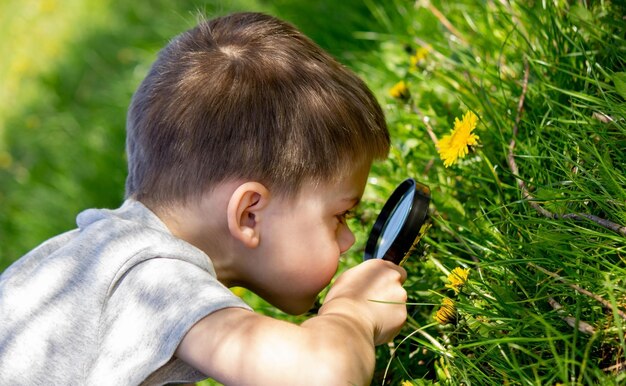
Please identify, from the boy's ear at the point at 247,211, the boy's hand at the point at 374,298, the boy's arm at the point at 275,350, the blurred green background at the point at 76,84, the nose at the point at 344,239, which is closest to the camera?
A: the boy's arm at the point at 275,350

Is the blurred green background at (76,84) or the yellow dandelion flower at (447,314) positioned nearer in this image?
the yellow dandelion flower at (447,314)

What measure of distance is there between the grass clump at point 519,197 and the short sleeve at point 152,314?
1.21ft

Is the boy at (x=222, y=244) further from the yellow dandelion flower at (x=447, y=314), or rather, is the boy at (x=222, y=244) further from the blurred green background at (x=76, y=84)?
the blurred green background at (x=76, y=84)

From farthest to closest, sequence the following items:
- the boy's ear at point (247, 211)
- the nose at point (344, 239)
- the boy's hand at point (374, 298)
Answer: the nose at point (344, 239), the boy's ear at point (247, 211), the boy's hand at point (374, 298)

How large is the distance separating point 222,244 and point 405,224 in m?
0.38

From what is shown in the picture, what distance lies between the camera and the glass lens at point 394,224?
1.79 metres

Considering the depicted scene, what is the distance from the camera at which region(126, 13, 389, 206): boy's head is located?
177 cm

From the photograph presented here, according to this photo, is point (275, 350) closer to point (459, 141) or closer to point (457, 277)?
point (457, 277)

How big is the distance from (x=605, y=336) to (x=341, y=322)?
436mm

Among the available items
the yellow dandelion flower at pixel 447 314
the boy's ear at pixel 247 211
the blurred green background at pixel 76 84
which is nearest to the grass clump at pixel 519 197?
the yellow dandelion flower at pixel 447 314

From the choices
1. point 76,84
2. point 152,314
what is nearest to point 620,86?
point 152,314

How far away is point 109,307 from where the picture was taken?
1.60 metres

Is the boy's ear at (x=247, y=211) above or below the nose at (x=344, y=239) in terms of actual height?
above

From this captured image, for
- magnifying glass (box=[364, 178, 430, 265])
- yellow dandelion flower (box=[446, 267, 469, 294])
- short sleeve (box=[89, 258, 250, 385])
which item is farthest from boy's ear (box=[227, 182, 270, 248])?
yellow dandelion flower (box=[446, 267, 469, 294])
